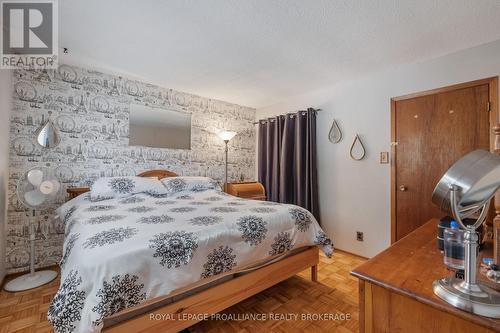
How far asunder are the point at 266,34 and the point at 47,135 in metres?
2.55

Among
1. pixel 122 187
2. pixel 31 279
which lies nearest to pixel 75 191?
pixel 122 187

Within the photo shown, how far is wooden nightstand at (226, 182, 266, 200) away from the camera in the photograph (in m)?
3.49

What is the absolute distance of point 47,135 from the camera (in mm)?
2381

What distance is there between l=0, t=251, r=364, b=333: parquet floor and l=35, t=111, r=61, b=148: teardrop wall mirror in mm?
1444

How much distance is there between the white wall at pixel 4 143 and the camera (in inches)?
78.4

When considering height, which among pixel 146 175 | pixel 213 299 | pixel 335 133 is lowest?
pixel 213 299

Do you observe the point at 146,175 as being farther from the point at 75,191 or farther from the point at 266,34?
the point at 266,34

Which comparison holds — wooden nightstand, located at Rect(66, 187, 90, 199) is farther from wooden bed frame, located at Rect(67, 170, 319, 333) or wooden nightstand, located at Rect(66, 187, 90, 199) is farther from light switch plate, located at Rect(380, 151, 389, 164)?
light switch plate, located at Rect(380, 151, 389, 164)

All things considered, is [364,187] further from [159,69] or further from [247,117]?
[159,69]

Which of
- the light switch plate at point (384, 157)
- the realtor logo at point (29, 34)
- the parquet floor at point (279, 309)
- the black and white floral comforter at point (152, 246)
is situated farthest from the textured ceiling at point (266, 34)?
the parquet floor at point (279, 309)

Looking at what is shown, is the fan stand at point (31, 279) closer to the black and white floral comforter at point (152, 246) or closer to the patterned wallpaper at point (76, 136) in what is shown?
the patterned wallpaper at point (76, 136)

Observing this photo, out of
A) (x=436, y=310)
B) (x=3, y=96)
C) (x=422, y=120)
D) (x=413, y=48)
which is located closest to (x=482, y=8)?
(x=413, y=48)

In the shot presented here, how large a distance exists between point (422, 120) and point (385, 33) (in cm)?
107

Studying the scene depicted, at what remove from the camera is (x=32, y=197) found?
206cm
